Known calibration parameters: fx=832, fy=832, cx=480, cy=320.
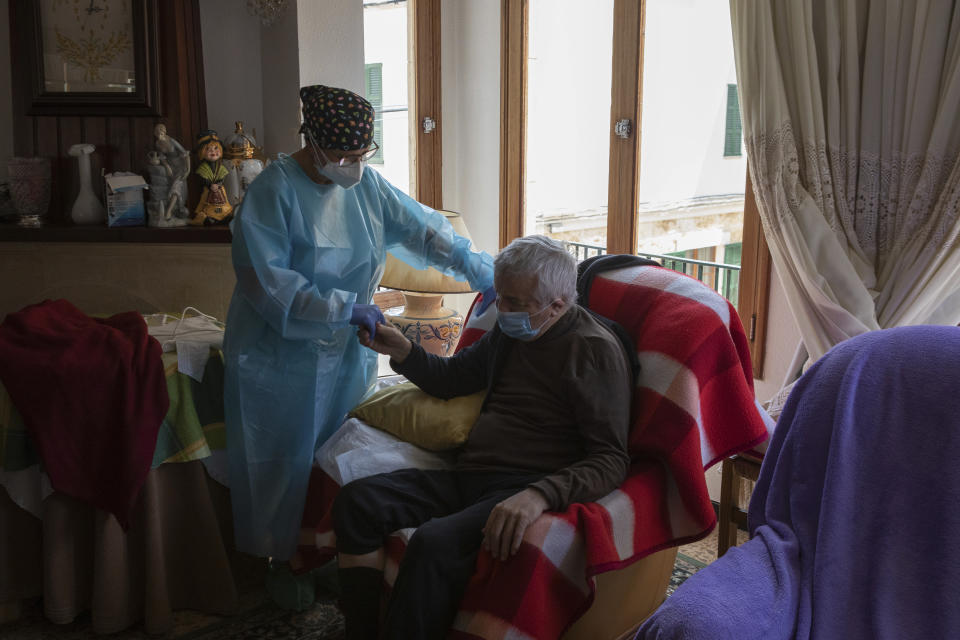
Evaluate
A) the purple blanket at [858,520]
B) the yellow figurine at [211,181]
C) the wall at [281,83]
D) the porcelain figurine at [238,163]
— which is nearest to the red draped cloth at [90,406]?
the yellow figurine at [211,181]

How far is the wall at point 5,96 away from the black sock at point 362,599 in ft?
6.80

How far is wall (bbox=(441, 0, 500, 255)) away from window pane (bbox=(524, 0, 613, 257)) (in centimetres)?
17

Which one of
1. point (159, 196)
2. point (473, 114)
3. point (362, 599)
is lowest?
point (362, 599)

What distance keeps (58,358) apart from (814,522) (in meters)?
1.74

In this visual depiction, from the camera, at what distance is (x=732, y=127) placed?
105 inches

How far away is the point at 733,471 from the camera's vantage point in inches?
82.4

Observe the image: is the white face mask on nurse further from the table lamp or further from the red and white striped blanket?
the red and white striped blanket

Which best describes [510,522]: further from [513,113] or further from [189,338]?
[513,113]

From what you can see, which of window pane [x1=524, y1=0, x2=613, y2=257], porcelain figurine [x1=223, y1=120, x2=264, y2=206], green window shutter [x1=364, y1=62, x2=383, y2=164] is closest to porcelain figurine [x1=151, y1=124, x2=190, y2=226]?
porcelain figurine [x1=223, y1=120, x2=264, y2=206]

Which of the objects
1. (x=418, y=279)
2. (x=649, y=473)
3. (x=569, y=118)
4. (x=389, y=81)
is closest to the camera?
(x=649, y=473)

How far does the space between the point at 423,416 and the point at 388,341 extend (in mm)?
201

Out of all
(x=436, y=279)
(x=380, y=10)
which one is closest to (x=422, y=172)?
(x=380, y=10)

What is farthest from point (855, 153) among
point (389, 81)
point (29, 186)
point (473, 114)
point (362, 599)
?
point (29, 186)

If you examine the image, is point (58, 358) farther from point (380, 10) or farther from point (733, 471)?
point (380, 10)
